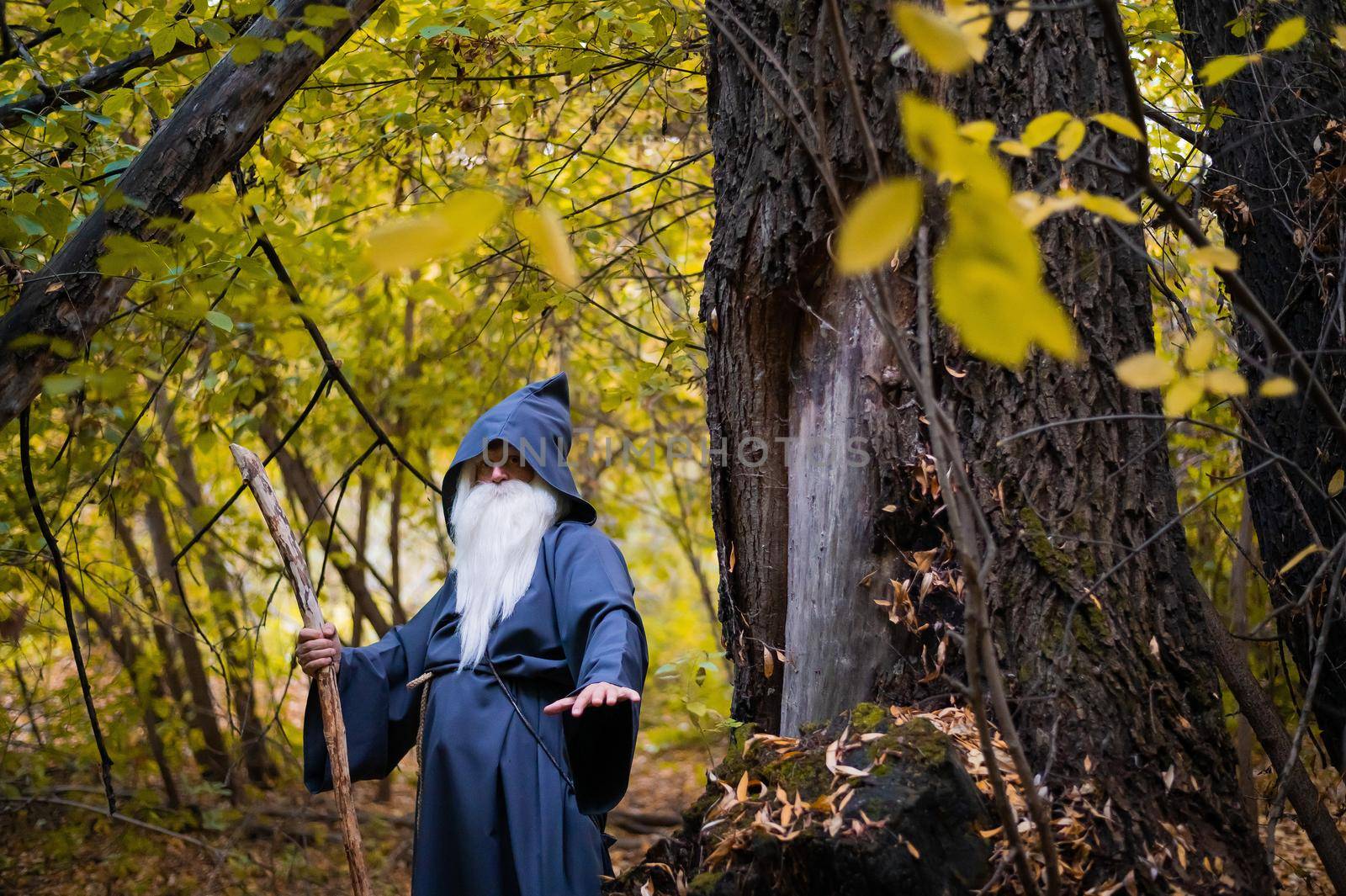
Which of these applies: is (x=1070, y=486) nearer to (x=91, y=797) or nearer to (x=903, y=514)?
(x=903, y=514)

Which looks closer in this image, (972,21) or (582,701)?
(972,21)

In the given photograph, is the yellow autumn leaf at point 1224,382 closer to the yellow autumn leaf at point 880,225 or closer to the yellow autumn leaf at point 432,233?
the yellow autumn leaf at point 880,225

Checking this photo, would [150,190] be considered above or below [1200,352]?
above

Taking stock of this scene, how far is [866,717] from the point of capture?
6.65 feet

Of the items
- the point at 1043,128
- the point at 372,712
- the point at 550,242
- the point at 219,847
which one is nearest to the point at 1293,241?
the point at 1043,128

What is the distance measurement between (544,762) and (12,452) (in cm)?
370

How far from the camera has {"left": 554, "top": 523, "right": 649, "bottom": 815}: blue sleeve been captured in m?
2.62

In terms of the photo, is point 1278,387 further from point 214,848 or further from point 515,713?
point 214,848

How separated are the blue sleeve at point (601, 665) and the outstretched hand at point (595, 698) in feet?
0.11

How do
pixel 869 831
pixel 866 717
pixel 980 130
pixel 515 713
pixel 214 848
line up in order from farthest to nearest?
1. pixel 214 848
2. pixel 515 713
3. pixel 866 717
4. pixel 869 831
5. pixel 980 130

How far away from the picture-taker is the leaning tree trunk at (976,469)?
1.98 meters

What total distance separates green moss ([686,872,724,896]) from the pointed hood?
1585 mm

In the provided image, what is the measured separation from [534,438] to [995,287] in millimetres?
2448

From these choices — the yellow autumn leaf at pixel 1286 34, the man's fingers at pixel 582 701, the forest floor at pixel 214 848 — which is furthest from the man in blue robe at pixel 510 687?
the forest floor at pixel 214 848
